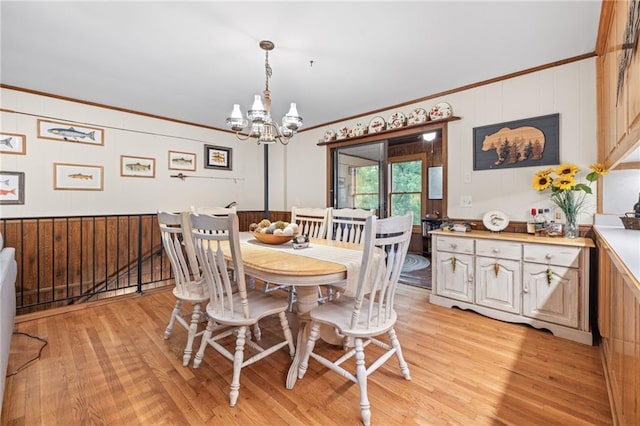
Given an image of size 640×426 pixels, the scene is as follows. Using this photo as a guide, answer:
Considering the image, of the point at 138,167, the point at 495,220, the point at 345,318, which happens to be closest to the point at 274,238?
the point at 345,318

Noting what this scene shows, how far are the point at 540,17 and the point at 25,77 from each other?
4.73 m

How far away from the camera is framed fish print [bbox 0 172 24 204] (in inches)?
126

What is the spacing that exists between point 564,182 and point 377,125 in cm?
218

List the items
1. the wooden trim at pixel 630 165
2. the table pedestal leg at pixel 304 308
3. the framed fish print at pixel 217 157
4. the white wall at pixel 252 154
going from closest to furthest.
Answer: the table pedestal leg at pixel 304 308
the wooden trim at pixel 630 165
the white wall at pixel 252 154
the framed fish print at pixel 217 157

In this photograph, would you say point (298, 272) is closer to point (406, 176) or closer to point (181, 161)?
point (181, 161)

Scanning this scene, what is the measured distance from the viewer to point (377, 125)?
391 cm

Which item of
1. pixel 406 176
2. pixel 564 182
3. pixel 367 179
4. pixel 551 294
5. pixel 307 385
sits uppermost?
pixel 406 176

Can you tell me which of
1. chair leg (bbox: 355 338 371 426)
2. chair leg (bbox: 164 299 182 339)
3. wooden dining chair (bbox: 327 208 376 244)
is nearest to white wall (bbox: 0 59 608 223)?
wooden dining chair (bbox: 327 208 376 244)

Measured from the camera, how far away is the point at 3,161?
320 cm

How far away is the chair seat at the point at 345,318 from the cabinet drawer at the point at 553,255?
1.57 metres

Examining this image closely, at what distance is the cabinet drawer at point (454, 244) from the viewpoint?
2783 mm

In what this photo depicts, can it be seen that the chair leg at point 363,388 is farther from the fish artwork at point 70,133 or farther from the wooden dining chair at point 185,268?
the fish artwork at point 70,133

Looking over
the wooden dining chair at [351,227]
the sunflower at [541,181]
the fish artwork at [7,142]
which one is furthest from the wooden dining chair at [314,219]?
the fish artwork at [7,142]

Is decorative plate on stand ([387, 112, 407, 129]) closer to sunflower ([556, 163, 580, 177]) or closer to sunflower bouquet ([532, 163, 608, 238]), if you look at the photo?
sunflower bouquet ([532, 163, 608, 238])
